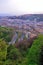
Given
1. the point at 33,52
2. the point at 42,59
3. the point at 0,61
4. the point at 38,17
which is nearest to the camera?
the point at 42,59

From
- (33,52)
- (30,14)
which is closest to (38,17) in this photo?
(30,14)

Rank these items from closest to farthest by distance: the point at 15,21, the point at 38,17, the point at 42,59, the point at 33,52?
1. the point at 42,59
2. the point at 33,52
3. the point at 38,17
4. the point at 15,21

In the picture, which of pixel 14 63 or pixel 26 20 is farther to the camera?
pixel 26 20

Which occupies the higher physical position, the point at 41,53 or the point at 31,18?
the point at 41,53

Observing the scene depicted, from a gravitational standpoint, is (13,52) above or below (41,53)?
below

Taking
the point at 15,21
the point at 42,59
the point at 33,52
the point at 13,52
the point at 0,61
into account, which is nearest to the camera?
the point at 42,59

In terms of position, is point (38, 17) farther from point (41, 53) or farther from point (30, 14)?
point (41, 53)

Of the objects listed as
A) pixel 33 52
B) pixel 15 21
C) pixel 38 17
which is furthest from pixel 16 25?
pixel 33 52

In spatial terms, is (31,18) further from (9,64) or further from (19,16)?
(9,64)

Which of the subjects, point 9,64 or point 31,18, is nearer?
point 9,64

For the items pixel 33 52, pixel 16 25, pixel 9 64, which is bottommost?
pixel 16 25
